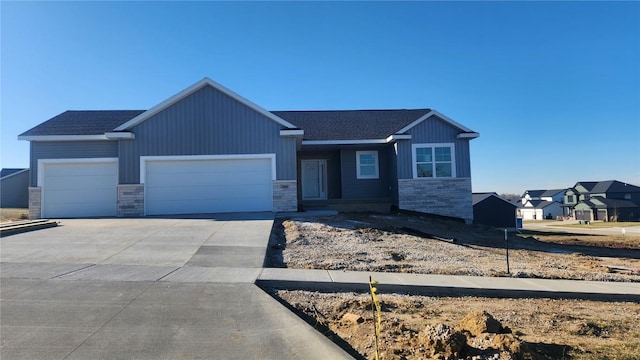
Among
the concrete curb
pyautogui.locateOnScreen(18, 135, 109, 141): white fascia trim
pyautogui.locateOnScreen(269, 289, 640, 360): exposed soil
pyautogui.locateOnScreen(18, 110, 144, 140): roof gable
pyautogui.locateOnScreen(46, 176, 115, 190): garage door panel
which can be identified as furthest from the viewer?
pyautogui.locateOnScreen(18, 110, 144, 140): roof gable

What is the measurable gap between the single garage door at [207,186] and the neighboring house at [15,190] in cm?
1601

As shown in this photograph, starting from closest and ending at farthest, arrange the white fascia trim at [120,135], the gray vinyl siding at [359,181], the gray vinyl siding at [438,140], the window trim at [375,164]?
the white fascia trim at [120,135] → the gray vinyl siding at [438,140] → the gray vinyl siding at [359,181] → the window trim at [375,164]

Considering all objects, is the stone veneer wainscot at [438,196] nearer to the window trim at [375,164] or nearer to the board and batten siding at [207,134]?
the window trim at [375,164]

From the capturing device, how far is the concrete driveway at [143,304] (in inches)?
176

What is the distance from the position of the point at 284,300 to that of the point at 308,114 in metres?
18.9

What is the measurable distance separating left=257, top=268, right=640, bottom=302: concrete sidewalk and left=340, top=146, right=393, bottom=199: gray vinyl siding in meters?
13.0

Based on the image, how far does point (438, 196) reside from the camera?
63.7ft

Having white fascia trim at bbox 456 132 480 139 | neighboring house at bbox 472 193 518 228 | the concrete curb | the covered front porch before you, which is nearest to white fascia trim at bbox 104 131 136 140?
the concrete curb

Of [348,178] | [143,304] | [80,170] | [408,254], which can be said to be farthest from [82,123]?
[408,254]

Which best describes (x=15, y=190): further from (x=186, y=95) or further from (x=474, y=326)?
(x=474, y=326)

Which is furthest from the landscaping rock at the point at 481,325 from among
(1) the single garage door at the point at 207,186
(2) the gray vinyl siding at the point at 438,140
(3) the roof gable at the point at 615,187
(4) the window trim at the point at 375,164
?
(3) the roof gable at the point at 615,187

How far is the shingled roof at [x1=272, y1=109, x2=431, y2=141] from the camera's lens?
68.4ft

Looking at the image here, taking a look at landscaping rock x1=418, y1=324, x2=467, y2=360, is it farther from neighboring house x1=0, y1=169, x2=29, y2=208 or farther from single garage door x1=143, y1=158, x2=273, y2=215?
neighboring house x1=0, y1=169, x2=29, y2=208

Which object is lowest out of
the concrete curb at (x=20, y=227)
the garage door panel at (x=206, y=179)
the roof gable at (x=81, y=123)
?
the concrete curb at (x=20, y=227)
